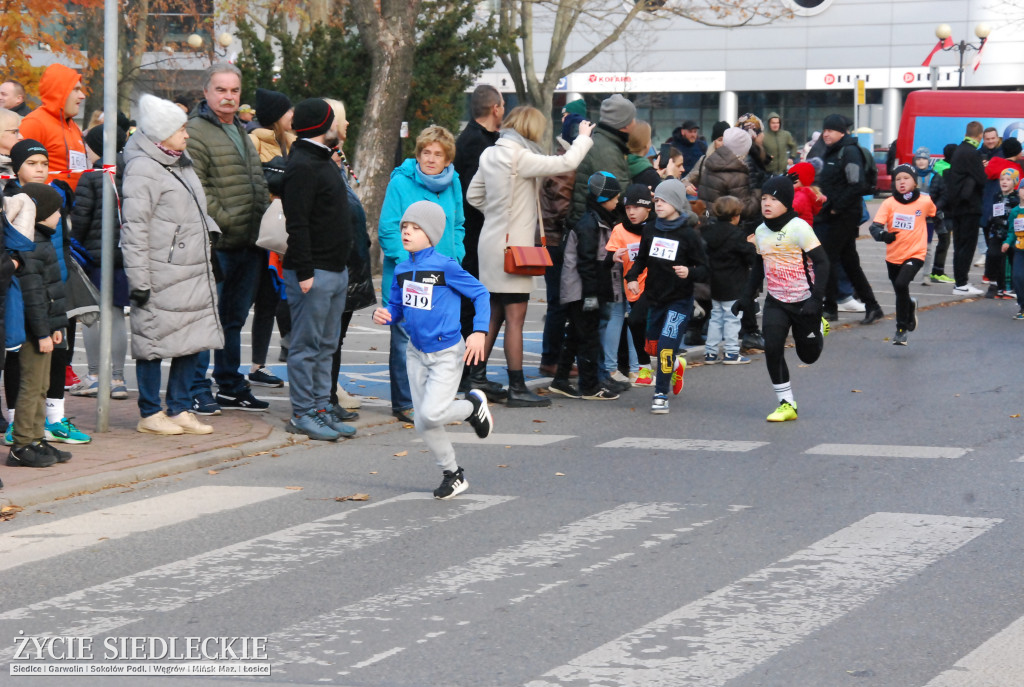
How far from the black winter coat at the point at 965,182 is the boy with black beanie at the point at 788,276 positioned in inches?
385

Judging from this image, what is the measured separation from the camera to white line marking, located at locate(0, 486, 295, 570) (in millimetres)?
6750

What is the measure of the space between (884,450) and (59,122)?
242 inches

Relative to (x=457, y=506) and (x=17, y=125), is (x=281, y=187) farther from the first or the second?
(x=457, y=506)

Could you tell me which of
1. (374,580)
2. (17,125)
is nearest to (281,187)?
(17,125)

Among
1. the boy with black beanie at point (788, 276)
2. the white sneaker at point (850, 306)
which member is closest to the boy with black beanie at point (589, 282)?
the boy with black beanie at point (788, 276)

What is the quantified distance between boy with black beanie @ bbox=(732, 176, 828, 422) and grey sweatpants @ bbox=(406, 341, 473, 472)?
10.8ft

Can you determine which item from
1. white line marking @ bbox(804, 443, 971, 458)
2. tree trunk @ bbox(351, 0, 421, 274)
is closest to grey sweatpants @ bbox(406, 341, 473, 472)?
white line marking @ bbox(804, 443, 971, 458)

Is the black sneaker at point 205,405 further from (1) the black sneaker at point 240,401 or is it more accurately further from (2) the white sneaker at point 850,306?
(2) the white sneaker at point 850,306

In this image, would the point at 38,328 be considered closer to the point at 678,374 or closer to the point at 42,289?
the point at 42,289

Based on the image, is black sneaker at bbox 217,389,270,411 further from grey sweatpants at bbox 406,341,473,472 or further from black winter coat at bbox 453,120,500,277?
grey sweatpants at bbox 406,341,473,472

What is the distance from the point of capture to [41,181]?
28.6 ft

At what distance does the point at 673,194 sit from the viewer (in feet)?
36.1

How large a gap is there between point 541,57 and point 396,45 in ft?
138

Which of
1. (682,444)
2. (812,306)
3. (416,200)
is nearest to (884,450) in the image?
(682,444)
